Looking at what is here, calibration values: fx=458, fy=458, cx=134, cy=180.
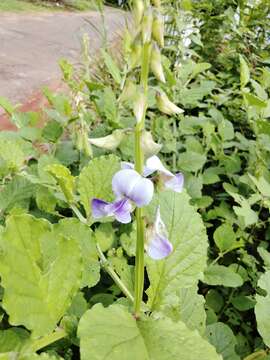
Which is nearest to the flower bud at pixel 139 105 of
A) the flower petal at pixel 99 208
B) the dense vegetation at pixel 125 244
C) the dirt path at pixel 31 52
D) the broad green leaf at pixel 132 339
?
the dense vegetation at pixel 125 244

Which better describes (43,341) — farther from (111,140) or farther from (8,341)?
(111,140)

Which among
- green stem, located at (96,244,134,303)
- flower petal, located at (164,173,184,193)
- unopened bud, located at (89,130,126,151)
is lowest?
green stem, located at (96,244,134,303)

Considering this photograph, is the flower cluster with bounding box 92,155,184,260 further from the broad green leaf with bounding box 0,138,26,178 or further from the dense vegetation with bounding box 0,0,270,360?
the broad green leaf with bounding box 0,138,26,178

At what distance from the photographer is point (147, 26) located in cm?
53

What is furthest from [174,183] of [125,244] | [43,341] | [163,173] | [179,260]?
[125,244]

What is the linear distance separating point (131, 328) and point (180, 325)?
0.20 ft

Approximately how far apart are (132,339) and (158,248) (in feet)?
0.36

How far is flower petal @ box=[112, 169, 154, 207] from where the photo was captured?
0.54 metres

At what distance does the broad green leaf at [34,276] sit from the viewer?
495mm

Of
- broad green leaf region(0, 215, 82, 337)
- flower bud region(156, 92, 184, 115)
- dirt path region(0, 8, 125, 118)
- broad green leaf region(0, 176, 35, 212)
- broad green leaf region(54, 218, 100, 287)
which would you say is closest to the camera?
broad green leaf region(0, 215, 82, 337)

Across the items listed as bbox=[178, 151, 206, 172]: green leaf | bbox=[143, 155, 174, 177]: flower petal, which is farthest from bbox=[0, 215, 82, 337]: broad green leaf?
bbox=[178, 151, 206, 172]: green leaf

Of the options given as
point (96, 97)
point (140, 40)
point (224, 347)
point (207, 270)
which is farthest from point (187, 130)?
point (140, 40)

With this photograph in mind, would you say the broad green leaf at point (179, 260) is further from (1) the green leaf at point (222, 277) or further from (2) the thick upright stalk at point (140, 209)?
(1) the green leaf at point (222, 277)

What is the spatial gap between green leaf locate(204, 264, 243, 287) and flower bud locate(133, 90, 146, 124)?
59 centimetres
